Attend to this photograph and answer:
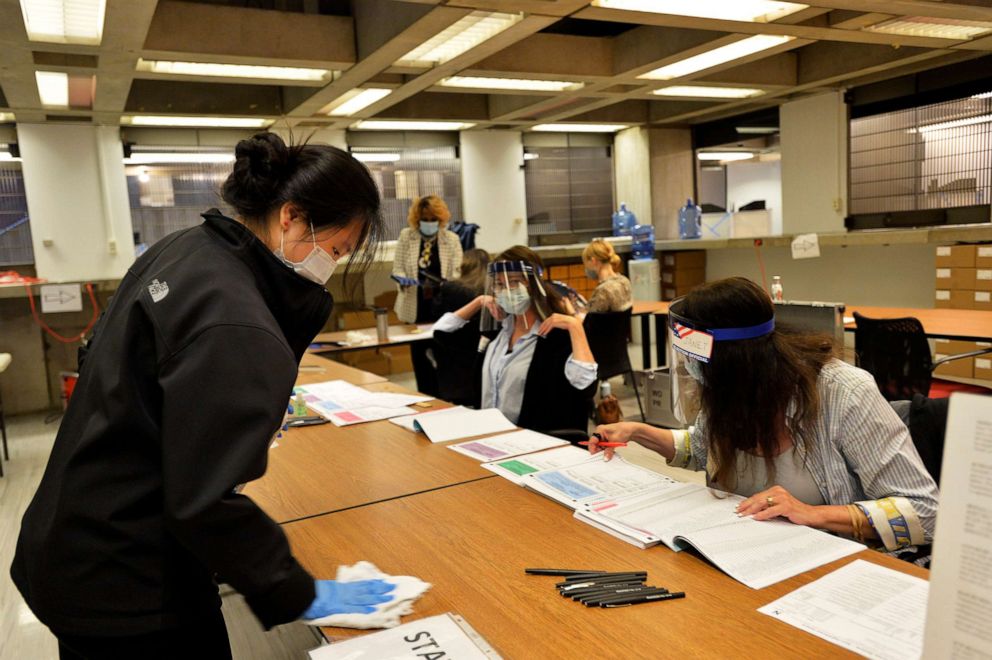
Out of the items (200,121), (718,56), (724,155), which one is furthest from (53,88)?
(724,155)

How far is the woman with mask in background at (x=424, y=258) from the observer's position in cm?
569

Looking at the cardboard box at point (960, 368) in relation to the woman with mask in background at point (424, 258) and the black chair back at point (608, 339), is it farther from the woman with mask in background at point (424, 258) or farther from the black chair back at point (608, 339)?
the woman with mask in background at point (424, 258)

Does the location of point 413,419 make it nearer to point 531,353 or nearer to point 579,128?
point 531,353

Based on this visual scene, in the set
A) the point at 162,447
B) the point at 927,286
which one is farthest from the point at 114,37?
the point at 927,286

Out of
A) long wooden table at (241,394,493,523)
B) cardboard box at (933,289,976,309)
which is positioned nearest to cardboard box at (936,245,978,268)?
cardboard box at (933,289,976,309)

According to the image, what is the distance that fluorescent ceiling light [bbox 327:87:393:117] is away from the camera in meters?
5.66

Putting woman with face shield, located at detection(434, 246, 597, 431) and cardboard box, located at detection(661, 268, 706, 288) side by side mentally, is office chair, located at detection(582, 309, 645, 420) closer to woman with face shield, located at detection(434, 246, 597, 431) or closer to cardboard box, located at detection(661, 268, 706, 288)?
woman with face shield, located at detection(434, 246, 597, 431)

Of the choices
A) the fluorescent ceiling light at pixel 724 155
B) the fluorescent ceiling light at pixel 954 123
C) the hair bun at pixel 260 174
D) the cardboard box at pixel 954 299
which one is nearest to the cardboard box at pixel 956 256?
the cardboard box at pixel 954 299

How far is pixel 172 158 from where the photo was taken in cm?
702

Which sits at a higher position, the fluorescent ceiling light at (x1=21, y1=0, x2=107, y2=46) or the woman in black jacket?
the fluorescent ceiling light at (x1=21, y1=0, x2=107, y2=46)

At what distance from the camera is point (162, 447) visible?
0.98 m

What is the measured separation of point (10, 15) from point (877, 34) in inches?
191

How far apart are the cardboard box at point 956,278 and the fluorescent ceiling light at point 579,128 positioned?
3888 millimetres

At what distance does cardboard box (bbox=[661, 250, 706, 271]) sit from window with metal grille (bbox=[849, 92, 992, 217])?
185cm
